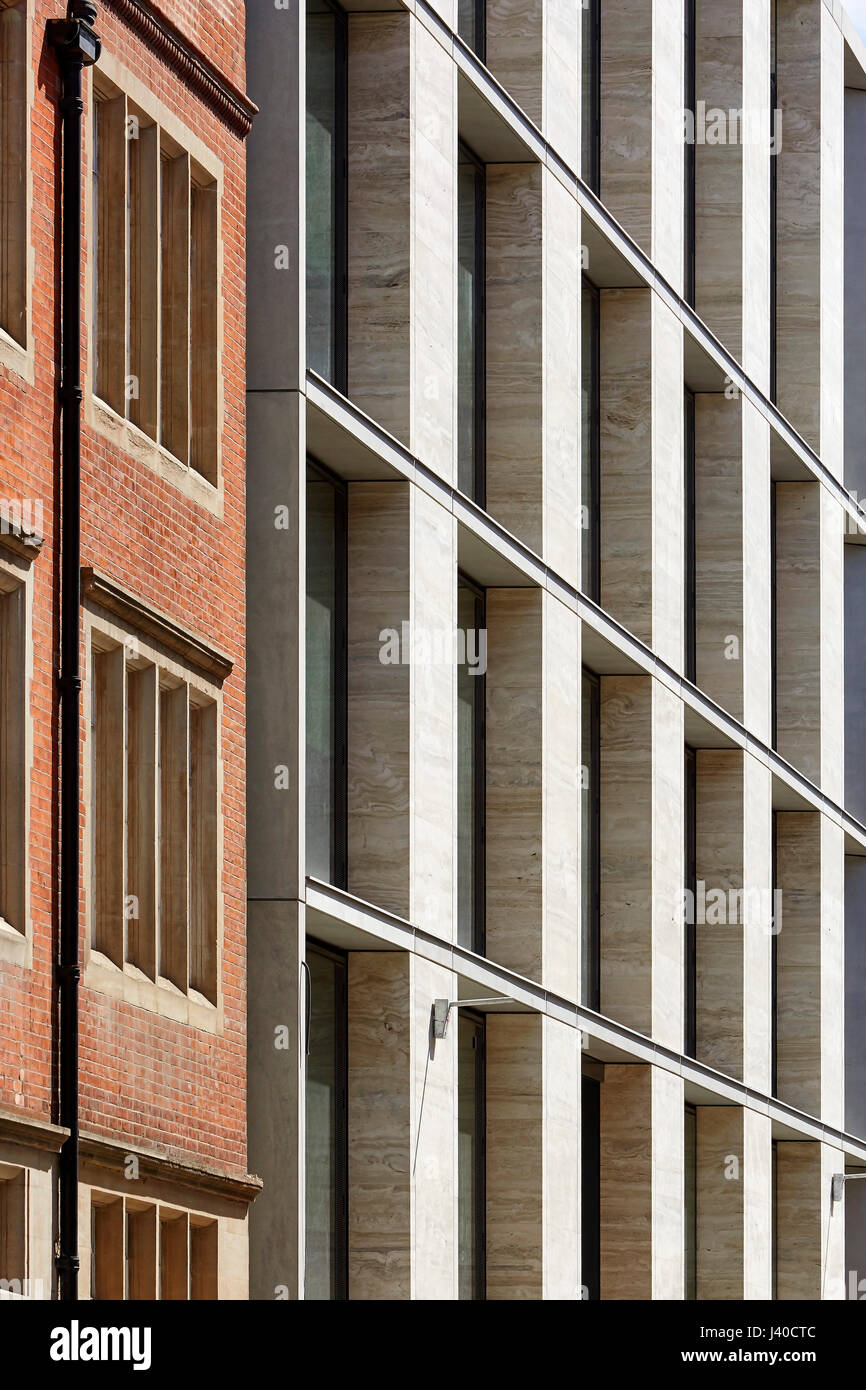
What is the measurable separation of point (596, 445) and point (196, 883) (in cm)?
1343

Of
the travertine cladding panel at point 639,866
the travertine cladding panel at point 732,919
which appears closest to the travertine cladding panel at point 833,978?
the travertine cladding panel at point 732,919

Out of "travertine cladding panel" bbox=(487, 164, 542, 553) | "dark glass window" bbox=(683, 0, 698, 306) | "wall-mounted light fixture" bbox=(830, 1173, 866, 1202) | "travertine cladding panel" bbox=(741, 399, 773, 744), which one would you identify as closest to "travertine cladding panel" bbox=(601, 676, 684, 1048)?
"travertine cladding panel" bbox=(741, 399, 773, 744)

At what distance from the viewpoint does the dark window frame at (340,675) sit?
87.4 feet

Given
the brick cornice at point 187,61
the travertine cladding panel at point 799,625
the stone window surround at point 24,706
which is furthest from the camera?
the travertine cladding panel at point 799,625

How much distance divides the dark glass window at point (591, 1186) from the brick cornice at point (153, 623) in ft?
39.4

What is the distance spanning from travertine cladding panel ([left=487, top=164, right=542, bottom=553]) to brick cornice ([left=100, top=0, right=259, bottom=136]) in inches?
270

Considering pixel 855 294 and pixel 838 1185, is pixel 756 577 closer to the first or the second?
pixel 838 1185

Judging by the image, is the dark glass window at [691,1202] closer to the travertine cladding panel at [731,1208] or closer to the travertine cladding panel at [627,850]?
the travertine cladding panel at [731,1208]

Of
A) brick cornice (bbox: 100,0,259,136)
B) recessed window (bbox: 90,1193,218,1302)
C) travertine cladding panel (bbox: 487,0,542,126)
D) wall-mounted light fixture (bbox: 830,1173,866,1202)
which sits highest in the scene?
travertine cladding panel (bbox: 487,0,542,126)

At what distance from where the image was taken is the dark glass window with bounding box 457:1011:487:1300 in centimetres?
2920

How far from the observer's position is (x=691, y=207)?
39281 mm

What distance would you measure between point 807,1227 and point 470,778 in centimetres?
1350

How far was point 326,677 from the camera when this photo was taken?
26797 mm

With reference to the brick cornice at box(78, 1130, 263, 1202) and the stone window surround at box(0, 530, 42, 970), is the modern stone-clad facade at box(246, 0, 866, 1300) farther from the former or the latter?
the stone window surround at box(0, 530, 42, 970)
